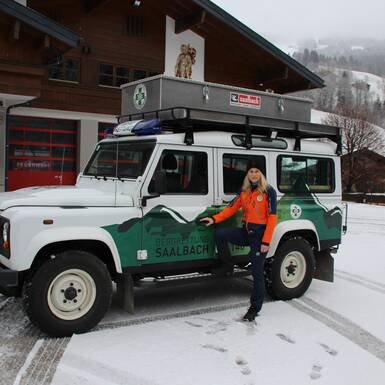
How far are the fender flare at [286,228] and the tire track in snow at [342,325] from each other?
83cm

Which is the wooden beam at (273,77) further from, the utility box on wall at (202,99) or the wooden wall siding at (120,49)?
the utility box on wall at (202,99)

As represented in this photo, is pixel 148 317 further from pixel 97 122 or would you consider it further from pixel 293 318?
pixel 97 122

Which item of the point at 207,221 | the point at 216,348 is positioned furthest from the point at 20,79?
the point at 216,348

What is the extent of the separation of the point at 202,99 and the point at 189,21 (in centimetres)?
1403

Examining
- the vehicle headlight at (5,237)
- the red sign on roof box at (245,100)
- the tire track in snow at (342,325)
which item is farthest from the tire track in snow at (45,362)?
the red sign on roof box at (245,100)

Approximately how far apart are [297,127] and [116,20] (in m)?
14.3

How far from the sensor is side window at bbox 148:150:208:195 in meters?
5.90

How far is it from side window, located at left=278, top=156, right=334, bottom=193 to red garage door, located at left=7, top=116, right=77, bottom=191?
12.1 metres

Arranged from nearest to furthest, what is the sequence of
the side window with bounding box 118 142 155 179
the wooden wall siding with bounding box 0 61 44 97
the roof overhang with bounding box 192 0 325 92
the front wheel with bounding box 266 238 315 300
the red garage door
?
the side window with bounding box 118 142 155 179 → the front wheel with bounding box 266 238 315 300 → the wooden wall siding with bounding box 0 61 44 97 → the red garage door → the roof overhang with bounding box 192 0 325 92

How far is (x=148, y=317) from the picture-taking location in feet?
19.6

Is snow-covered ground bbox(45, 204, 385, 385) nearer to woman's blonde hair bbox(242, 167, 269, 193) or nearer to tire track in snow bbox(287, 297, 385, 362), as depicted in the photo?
tire track in snow bbox(287, 297, 385, 362)

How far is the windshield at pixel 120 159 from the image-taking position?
5.91 m

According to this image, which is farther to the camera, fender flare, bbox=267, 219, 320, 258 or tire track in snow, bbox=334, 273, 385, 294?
tire track in snow, bbox=334, 273, 385, 294

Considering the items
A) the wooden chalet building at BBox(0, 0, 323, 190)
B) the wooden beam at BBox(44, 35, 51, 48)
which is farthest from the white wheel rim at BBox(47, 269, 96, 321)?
the wooden chalet building at BBox(0, 0, 323, 190)
